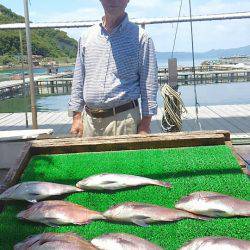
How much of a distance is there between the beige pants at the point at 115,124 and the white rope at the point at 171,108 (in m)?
3.49

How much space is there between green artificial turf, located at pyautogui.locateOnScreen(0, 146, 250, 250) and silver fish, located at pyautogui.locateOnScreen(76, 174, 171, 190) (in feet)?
0.14

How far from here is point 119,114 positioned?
13.0 ft

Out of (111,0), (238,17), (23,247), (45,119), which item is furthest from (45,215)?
(45,119)

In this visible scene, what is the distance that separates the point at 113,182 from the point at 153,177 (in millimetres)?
352

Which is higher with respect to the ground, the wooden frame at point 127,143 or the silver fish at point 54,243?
the wooden frame at point 127,143

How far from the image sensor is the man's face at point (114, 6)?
145 inches

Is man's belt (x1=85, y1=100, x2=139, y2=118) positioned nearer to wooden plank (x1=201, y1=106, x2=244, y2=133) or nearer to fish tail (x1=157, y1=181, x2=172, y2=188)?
fish tail (x1=157, y1=181, x2=172, y2=188)

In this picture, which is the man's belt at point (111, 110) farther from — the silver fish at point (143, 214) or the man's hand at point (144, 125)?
the silver fish at point (143, 214)

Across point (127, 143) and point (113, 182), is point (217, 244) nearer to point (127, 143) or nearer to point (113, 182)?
point (113, 182)

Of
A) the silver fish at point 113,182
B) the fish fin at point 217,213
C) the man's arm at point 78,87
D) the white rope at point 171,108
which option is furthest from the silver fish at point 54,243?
the white rope at point 171,108

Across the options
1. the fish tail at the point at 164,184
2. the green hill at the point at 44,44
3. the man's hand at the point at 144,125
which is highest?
the green hill at the point at 44,44

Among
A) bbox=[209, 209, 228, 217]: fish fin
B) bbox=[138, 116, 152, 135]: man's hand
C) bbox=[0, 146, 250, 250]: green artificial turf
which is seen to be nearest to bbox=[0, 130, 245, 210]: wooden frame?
bbox=[0, 146, 250, 250]: green artificial turf

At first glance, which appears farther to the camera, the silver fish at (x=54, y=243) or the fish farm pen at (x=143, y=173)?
the fish farm pen at (x=143, y=173)

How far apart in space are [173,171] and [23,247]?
4.53 feet
